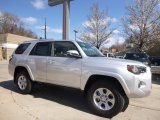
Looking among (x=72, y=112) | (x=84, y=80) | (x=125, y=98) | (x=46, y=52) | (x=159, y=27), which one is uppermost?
(x=159, y=27)

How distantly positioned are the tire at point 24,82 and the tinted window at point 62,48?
1468 mm

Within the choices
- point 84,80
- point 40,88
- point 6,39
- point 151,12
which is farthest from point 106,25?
point 84,80

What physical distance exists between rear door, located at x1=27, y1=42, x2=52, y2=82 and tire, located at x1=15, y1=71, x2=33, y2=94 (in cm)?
41

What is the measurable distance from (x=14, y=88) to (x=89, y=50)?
3515 mm

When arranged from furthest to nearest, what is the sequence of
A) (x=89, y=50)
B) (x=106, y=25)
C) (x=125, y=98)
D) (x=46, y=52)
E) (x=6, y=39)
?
(x=6, y=39) → (x=106, y=25) → (x=46, y=52) → (x=89, y=50) → (x=125, y=98)

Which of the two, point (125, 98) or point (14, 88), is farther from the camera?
point (14, 88)

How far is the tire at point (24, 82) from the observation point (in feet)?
26.0

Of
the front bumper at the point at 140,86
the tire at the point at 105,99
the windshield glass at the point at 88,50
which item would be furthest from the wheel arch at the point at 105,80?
the windshield glass at the point at 88,50

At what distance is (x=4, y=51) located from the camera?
4291cm

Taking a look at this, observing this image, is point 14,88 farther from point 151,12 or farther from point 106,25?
point 106,25

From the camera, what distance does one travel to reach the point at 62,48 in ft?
23.6

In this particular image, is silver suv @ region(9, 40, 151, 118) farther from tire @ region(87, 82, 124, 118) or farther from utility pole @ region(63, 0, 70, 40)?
utility pole @ region(63, 0, 70, 40)

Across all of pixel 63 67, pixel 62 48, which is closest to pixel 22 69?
pixel 62 48

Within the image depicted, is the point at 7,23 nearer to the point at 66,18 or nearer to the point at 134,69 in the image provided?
the point at 66,18
